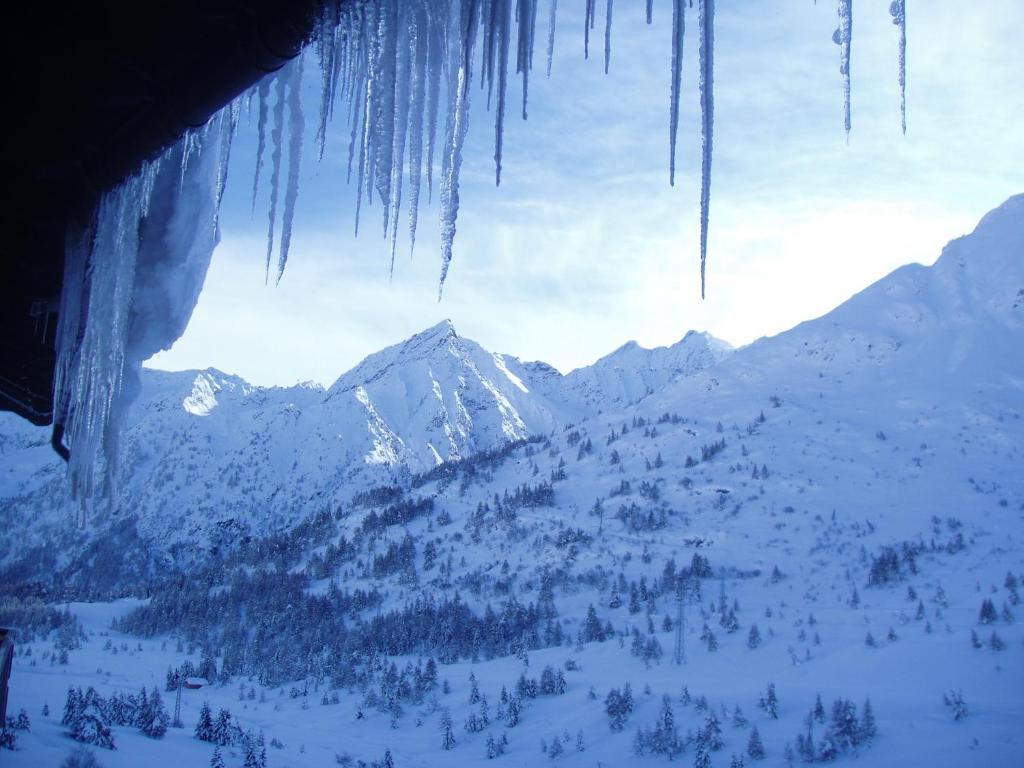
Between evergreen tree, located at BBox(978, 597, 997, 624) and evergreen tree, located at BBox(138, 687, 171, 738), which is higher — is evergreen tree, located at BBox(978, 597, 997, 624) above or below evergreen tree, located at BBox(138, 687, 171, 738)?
above

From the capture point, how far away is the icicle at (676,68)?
306 cm

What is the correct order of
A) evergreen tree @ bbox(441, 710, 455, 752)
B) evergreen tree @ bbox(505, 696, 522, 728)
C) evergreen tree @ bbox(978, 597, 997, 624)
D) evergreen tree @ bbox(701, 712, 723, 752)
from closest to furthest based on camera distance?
evergreen tree @ bbox(701, 712, 723, 752), evergreen tree @ bbox(441, 710, 455, 752), evergreen tree @ bbox(505, 696, 522, 728), evergreen tree @ bbox(978, 597, 997, 624)

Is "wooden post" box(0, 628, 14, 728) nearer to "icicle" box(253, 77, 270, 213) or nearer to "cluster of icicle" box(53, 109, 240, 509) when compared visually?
"cluster of icicle" box(53, 109, 240, 509)

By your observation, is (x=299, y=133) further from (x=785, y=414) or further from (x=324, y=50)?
(x=785, y=414)

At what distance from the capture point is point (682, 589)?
7550cm

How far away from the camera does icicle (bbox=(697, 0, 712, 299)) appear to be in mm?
3109

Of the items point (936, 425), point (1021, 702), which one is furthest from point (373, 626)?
point (936, 425)

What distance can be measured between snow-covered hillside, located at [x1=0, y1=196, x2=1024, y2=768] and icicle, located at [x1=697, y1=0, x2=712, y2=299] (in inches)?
237

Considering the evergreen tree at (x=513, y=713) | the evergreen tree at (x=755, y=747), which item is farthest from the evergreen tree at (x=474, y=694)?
the evergreen tree at (x=755, y=747)

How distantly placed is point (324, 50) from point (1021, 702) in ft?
164

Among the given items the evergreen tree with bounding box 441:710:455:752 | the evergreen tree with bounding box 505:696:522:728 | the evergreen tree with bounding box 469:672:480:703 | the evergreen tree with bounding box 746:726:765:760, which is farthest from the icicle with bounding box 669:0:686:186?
the evergreen tree with bounding box 469:672:480:703

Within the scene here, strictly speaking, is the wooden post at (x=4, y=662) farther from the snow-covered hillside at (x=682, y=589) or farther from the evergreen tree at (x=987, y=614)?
the evergreen tree at (x=987, y=614)

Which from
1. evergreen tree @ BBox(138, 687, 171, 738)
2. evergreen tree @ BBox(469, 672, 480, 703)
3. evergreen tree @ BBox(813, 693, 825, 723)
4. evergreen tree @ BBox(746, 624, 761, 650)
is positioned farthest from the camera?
evergreen tree @ BBox(746, 624, 761, 650)

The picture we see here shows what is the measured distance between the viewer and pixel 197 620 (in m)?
108
